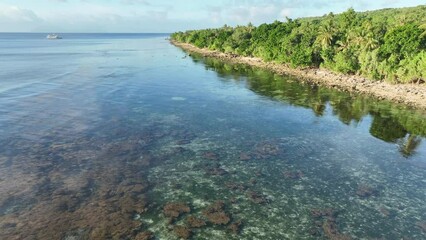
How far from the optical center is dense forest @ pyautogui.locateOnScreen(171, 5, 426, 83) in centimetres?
6275

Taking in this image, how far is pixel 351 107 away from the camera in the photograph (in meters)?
55.2

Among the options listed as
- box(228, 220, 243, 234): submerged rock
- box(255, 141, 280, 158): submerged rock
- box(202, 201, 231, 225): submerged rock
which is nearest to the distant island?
box(255, 141, 280, 158): submerged rock

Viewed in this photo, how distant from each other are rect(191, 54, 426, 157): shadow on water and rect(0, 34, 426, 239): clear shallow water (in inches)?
13.2

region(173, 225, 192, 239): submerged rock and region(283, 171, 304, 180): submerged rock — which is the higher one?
region(173, 225, 192, 239): submerged rock

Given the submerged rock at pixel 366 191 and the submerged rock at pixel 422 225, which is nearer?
the submerged rock at pixel 422 225

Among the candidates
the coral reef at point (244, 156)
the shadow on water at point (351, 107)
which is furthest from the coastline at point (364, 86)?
the coral reef at point (244, 156)

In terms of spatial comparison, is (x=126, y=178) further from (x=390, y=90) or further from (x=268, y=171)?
(x=390, y=90)

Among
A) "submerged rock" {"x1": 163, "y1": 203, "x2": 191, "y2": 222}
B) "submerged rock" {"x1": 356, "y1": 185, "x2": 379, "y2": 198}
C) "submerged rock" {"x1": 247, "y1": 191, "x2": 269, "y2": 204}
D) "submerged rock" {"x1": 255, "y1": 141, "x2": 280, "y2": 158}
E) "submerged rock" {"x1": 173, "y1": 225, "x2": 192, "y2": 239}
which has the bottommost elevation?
"submerged rock" {"x1": 255, "y1": 141, "x2": 280, "y2": 158}

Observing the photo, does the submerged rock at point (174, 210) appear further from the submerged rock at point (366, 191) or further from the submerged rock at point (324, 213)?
the submerged rock at point (366, 191)

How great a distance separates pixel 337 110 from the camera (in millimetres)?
53406

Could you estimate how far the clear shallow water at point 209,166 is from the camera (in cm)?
2292

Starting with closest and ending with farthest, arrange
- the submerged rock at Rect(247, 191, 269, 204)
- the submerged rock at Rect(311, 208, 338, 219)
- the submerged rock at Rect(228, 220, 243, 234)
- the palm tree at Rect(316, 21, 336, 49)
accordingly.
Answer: the submerged rock at Rect(228, 220, 243, 234), the submerged rock at Rect(311, 208, 338, 219), the submerged rock at Rect(247, 191, 269, 204), the palm tree at Rect(316, 21, 336, 49)

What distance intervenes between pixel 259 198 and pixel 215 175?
5.10m

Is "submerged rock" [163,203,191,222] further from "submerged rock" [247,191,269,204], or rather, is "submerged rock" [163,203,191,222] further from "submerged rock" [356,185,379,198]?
"submerged rock" [356,185,379,198]
